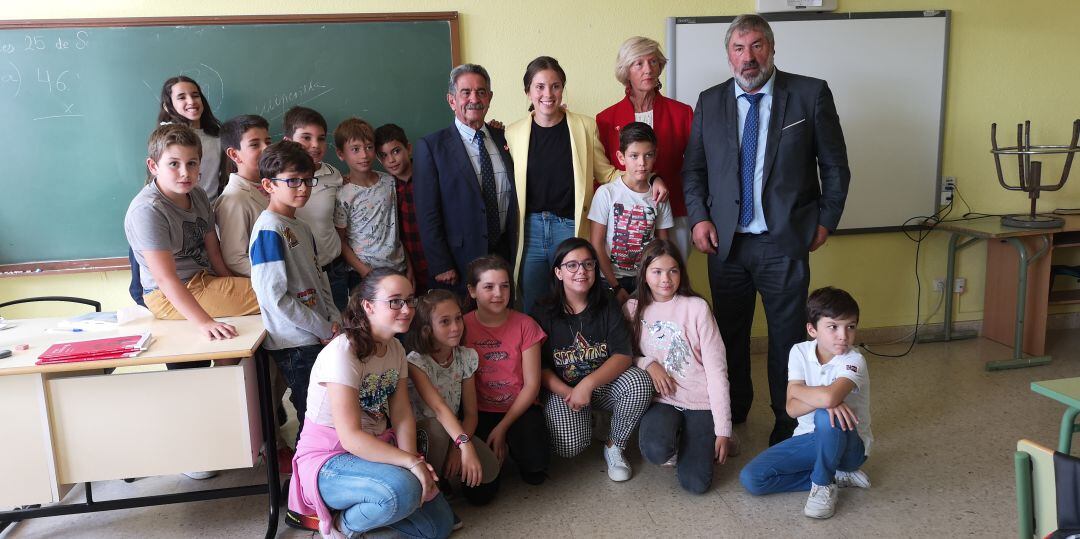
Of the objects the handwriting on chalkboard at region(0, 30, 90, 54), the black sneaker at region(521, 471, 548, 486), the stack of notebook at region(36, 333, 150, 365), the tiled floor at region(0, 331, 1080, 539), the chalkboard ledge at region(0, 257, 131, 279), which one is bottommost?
the tiled floor at region(0, 331, 1080, 539)

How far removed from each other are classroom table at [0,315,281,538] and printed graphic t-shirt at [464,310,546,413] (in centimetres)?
72

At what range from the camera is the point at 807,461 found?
8.05 ft

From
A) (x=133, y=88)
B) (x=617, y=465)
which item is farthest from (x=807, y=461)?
(x=133, y=88)

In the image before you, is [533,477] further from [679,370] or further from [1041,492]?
[1041,492]

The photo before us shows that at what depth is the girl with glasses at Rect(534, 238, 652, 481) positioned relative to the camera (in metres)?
2.63

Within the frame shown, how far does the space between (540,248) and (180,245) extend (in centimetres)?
126

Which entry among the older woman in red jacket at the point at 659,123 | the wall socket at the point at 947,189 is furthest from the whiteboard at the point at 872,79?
the older woman in red jacket at the point at 659,123

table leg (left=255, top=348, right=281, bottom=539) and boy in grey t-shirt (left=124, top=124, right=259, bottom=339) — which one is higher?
boy in grey t-shirt (left=124, top=124, right=259, bottom=339)

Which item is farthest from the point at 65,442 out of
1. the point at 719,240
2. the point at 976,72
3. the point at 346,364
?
the point at 976,72

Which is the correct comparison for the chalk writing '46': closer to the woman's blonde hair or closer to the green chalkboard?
the green chalkboard

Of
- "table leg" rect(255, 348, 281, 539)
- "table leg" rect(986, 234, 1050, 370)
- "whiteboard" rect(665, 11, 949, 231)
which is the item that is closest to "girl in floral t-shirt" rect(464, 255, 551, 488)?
"table leg" rect(255, 348, 281, 539)

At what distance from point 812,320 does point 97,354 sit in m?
2.18

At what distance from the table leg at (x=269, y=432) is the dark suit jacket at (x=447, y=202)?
2.55ft

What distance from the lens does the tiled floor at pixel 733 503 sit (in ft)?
7.61
